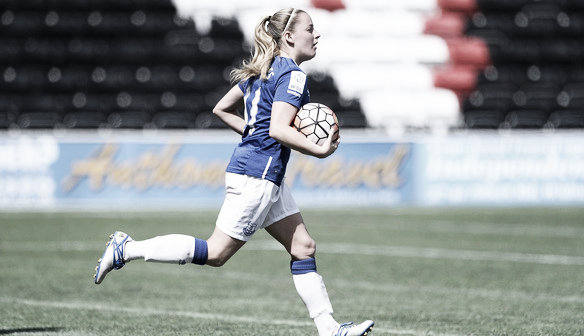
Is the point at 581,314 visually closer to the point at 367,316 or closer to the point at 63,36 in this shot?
the point at 367,316

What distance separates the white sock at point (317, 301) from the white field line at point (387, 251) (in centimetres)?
490

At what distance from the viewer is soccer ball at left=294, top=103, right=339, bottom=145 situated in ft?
15.4

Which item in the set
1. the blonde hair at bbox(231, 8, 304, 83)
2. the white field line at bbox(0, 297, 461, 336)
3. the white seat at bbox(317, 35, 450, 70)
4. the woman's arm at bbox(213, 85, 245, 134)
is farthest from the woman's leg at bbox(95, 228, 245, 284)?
the white seat at bbox(317, 35, 450, 70)

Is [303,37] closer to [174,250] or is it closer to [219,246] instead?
[219,246]

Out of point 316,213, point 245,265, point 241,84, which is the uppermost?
point 241,84

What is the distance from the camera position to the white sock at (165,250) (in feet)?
15.7

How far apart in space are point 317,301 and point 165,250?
0.80m

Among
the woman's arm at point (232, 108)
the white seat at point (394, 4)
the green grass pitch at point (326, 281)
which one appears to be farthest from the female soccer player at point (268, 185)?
the white seat at point (394, 4)

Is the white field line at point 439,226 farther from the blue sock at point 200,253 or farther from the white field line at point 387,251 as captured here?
the blue sock at point 200,253

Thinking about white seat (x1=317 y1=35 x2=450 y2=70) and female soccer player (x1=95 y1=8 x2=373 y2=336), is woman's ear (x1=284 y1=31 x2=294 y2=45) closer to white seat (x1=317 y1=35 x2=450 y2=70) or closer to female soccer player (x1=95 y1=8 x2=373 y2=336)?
female soccer player (x1=95 y1=8 x2=373 y2=336)

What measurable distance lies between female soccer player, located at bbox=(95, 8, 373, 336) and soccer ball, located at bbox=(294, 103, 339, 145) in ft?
0.17

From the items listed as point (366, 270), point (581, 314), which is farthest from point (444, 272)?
point (581, 314)

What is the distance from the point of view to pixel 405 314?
6.27 m

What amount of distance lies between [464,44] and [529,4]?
180cm
